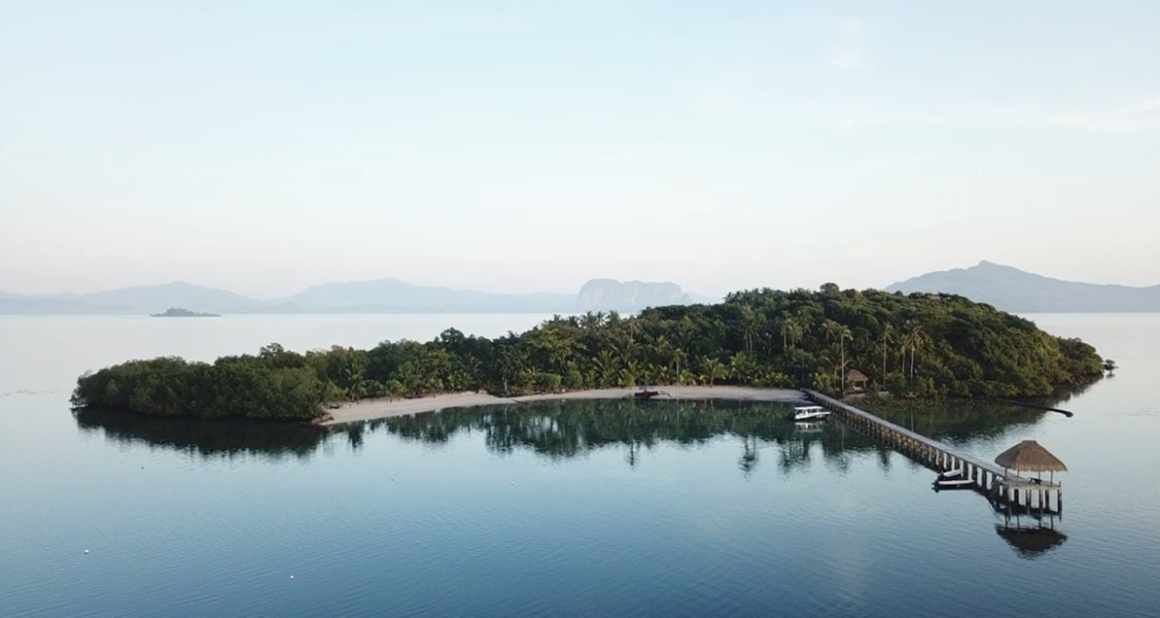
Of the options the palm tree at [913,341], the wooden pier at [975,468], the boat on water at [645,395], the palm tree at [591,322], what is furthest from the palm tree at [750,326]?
the wooden pier at [975,468]

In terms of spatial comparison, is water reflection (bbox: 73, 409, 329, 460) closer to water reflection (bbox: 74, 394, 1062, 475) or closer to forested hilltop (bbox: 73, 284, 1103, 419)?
water reflection (bbox: 74, 394, 1062, 475)

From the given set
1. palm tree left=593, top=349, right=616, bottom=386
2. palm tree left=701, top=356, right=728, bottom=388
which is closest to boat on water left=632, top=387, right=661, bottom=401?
palm tree left=593, top=349, right=616, bottom=386

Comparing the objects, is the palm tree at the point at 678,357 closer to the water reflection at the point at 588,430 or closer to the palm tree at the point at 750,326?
the palm tree at the point at 750,326

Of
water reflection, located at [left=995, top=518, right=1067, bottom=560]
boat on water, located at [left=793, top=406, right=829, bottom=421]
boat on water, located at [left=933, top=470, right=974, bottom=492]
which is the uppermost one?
boat on water, located at [left=793, top=406, right=829, bottom=421]

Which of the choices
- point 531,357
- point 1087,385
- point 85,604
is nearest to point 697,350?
point 531,357

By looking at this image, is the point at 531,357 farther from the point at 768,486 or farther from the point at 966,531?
the point at 966,531

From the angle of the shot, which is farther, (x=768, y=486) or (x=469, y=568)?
(x=768, y=486)
